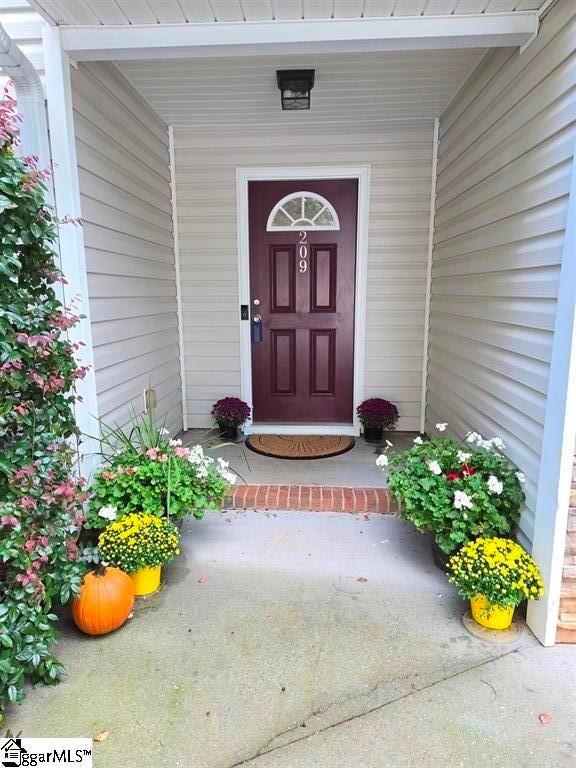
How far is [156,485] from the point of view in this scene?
2.12 m

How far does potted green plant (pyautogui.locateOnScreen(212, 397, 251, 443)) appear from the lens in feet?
11.8

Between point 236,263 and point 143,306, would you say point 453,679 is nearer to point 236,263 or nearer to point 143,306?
point 143,306

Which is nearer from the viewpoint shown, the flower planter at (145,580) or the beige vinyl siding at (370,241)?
the flower planter at (145,580)

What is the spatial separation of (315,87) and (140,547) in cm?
274

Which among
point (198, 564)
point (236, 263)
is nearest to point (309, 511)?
point (198, 564)

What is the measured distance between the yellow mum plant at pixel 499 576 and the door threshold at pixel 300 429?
2.07 meters

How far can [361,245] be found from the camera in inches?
141

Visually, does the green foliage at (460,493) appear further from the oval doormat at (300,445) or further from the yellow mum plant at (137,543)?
the oval doormat at (300,445)

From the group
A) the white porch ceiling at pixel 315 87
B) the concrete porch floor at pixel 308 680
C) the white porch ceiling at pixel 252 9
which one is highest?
the white porch ceiling at pixel 315 87

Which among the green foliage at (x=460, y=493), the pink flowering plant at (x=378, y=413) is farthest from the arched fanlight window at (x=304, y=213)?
the green foliage at (x=460, y=493)

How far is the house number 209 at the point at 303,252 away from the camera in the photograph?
360 centimetres

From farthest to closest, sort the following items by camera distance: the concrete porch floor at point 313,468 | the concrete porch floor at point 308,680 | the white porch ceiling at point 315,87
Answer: the concrete porch floor at point 313,468 < the white porch ceiling at point 315,87 < the concrete porch floor at point 308,680

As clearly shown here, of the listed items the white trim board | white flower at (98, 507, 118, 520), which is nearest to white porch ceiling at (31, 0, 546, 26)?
the white trim board

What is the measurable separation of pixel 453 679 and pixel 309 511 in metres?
1.18
